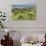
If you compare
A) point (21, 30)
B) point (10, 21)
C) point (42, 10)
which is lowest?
point (21, 30)

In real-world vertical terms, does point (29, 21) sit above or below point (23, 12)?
below

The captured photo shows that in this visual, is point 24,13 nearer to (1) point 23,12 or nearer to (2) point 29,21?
(1) point 23,12

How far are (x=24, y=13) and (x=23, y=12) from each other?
4cm

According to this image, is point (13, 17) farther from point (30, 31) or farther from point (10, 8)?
point (30, 31)

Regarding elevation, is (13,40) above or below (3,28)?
below

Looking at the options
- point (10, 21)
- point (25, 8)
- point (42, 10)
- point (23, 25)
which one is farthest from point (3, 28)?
point (42, 10)

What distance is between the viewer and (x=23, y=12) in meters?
4.28

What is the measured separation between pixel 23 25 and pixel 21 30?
0.50 ft

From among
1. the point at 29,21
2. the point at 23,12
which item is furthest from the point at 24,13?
the point at 29,21

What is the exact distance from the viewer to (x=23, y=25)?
4.30 m

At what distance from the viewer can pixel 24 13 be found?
4281 millimetres

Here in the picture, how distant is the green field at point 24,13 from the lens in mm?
4262

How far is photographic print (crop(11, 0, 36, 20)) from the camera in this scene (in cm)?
426

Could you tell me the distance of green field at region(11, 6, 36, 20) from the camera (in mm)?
4262
